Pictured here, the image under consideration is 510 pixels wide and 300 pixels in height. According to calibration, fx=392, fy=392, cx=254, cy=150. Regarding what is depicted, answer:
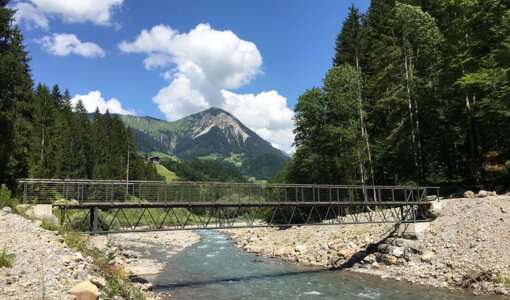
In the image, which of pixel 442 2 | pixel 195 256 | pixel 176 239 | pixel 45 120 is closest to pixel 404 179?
pixel 442 2

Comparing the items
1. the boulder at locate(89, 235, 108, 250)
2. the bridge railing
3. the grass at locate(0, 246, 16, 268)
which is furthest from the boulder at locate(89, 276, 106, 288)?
the boulder at locate(89, 235, 108, 250)

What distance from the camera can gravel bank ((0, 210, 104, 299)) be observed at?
1161cm

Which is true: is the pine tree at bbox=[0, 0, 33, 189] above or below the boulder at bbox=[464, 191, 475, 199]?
above

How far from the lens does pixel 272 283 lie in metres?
27.5

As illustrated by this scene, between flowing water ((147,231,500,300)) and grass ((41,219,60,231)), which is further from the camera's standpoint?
flowing water ((147,231,500,300))

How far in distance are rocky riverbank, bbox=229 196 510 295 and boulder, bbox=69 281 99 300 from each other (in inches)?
832

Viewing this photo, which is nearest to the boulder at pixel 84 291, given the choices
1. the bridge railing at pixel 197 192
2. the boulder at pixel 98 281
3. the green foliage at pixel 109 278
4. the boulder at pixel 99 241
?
the green foliage at pixel 109 278

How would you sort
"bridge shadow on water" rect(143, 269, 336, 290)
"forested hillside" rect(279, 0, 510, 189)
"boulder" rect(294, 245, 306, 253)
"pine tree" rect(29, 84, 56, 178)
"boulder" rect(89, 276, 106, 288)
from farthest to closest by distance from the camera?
"pine tree" rect(29, 84, 56, 178)
"boulder" rect(294, 245, 306, 253)
"forested hillside" rect(279, 0, 510, 189)
"bridge shadow on water" rect(143, 269, 336, 290)
"boulder" rect(89, 276, 106, 288)

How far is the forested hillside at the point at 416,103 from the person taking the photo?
36.9 m

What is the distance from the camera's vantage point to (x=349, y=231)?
38.9m

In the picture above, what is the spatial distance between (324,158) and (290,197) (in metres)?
20.7

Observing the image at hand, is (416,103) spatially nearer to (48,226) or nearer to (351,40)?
(351,40)

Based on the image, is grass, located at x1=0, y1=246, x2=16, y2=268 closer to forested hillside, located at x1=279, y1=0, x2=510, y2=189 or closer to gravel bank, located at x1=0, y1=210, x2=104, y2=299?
gravel bank, located at x1=0, y1=210, x2=104, y2=299

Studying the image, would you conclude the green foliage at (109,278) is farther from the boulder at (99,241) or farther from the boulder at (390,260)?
the boulder at (390,260)
